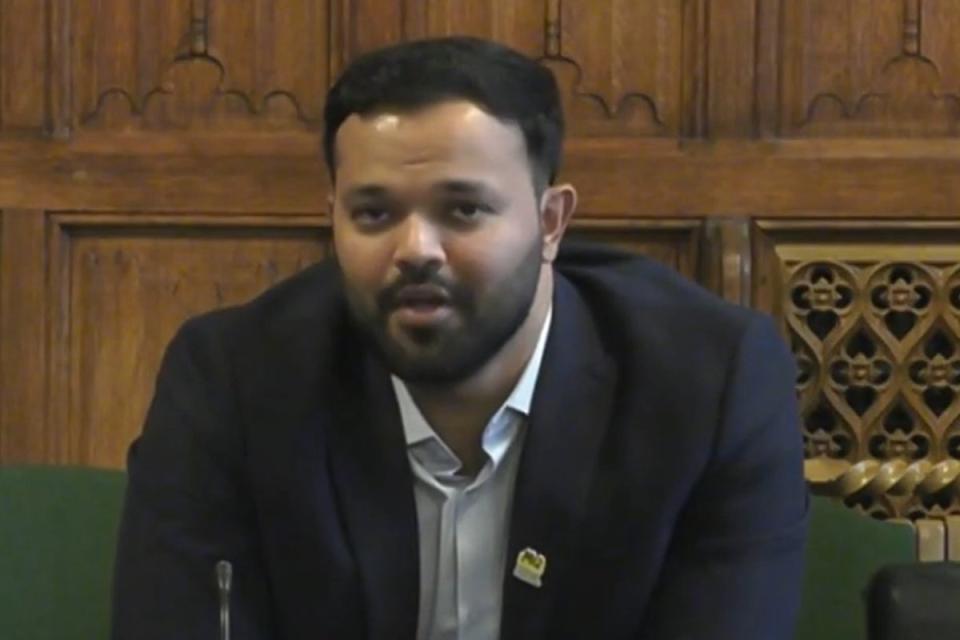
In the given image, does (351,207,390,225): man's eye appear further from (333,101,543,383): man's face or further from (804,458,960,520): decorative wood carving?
(804,458,960,520): decorative wood carving

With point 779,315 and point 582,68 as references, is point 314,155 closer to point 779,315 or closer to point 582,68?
point 582,68

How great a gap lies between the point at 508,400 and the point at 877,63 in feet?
2.85

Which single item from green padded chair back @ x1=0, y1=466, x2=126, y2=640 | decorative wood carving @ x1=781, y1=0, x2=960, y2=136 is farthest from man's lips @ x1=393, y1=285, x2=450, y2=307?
decorative wood carving @ x1=781, y1=0, x2=960, y2=136

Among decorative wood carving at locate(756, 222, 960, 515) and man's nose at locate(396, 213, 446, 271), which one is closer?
man's nose at locate(396, 213, 446, 271)

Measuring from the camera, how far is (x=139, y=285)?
2.04 m

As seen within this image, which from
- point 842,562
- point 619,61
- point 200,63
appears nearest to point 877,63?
point 619,61

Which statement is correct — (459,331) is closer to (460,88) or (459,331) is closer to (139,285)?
(460,88)

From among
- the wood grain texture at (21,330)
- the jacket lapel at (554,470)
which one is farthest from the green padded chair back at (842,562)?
the wood grain texture at (21,330)

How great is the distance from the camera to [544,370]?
1.37 meters

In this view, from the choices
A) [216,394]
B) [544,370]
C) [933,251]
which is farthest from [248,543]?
[933,251]

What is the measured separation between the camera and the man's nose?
4.02ft

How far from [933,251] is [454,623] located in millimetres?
920

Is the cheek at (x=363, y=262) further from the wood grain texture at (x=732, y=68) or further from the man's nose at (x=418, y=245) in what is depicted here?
the wood grain texture at (x=732, y=68)

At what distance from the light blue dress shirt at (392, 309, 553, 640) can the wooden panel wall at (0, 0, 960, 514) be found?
65cm
